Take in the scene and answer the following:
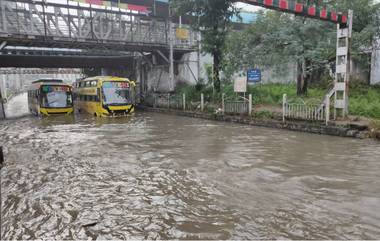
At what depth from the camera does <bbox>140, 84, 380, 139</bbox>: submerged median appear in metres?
12.7

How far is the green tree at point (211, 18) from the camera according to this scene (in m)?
20.0

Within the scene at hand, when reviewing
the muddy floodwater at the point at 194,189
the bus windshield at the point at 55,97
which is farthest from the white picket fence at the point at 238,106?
the bus windshield at the point at 55,97

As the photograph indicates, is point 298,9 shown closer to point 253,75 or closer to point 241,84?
point 253,75

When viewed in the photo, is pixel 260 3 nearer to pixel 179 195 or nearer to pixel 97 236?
pixel 179 195

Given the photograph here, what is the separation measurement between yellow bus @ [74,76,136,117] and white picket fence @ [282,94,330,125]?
1159cm

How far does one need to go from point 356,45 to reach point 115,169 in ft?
49.9

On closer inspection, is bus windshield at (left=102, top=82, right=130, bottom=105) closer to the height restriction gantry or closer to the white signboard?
the white signboard

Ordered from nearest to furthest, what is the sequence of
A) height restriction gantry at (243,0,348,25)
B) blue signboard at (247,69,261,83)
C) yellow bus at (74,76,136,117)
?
height restriction gantry at (243,0,348,25) → blue signboard at (247,69,261,83) → yellow bus at (74,76,136,117)

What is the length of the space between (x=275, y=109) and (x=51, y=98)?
1604cm

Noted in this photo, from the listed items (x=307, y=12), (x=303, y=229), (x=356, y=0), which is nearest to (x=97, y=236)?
(x=303, y=229)

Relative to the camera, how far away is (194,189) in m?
6.78

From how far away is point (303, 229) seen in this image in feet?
16.0

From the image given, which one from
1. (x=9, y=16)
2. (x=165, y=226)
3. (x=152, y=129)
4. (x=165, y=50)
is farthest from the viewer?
(x=165, y=50)

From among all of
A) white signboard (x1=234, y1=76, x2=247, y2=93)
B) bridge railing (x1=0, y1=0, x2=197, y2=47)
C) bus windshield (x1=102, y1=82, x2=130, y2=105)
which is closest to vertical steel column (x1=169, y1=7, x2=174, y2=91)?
bridge railing (x1=0, y1=0, x2=197, y2=47)
